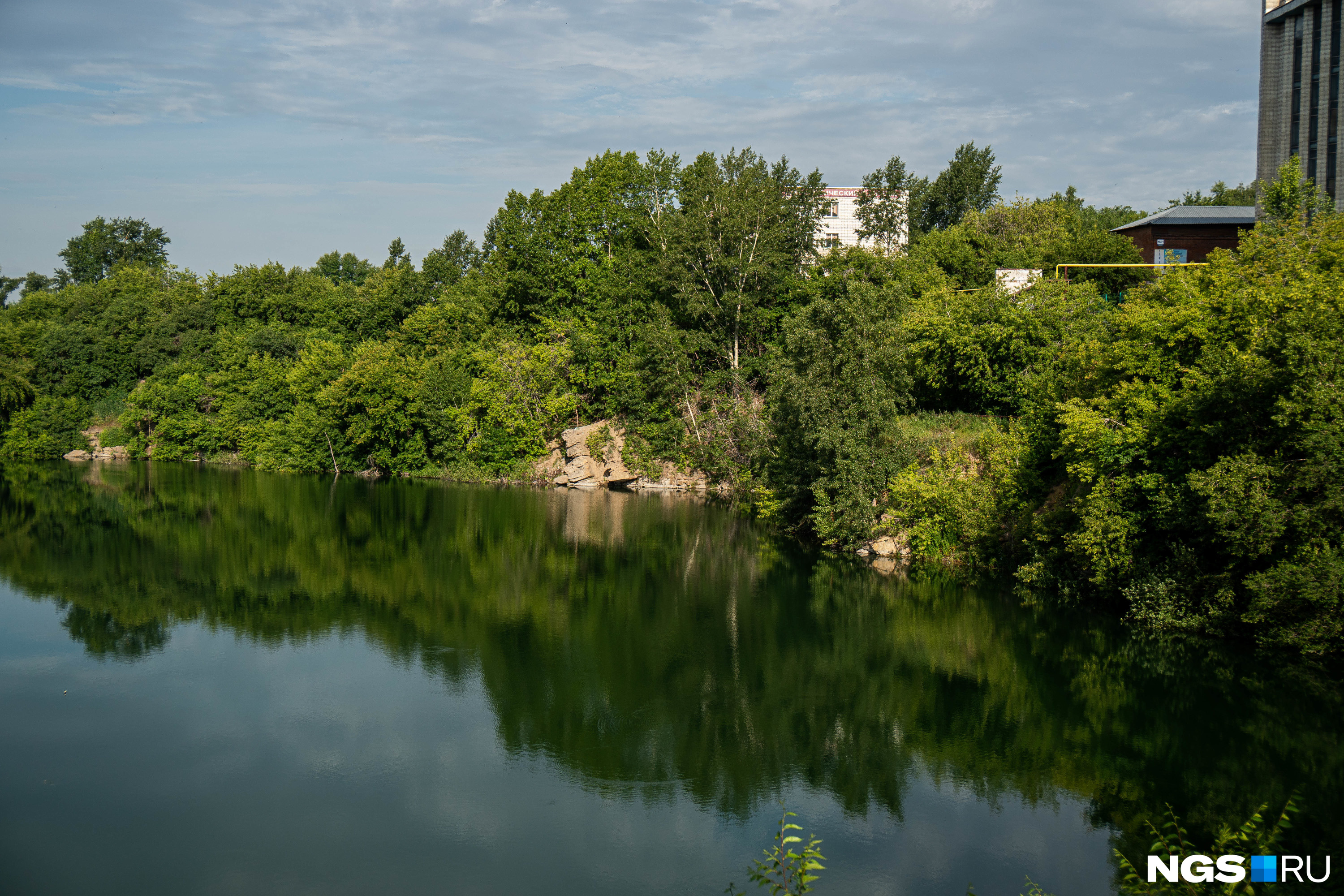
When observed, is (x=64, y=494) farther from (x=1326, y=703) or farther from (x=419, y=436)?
(x=1326, y=703)

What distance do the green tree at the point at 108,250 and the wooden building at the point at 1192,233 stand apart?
95.1 meters

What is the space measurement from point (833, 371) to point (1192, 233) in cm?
2321

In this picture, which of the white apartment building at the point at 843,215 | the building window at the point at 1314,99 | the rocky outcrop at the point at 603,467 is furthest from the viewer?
the white apartment building at the point at 843,215

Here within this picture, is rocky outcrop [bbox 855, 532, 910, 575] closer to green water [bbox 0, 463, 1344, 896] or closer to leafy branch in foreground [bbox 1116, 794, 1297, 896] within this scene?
green water [bbox 0, 463, 1344, 896]

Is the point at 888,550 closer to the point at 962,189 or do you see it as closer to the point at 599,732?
the point at 599,732

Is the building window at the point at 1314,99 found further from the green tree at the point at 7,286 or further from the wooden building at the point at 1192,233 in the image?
the green tree at the point at 7,286

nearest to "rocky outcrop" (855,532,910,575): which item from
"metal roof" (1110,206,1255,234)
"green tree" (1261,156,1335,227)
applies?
"green tree" (1261,156,1335,227)

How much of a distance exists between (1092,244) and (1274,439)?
1011 inches

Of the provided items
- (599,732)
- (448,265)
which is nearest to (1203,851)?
(599,732)

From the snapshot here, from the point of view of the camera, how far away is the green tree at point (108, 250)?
100125 mm

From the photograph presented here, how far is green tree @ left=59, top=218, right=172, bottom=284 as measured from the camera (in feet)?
328

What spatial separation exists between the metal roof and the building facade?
1847 millimetres

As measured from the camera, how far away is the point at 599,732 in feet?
54.3

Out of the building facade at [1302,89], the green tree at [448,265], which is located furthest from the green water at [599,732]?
the green tree at [448,265]
